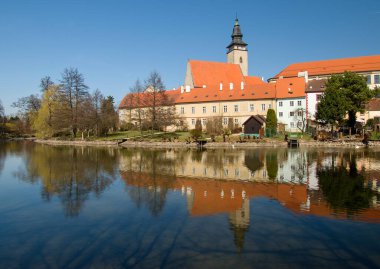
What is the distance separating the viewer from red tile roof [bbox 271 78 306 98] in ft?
159

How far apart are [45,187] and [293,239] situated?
11.7m

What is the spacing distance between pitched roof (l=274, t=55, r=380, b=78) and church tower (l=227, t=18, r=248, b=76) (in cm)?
943

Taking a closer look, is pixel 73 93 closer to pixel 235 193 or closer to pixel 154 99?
pixel 154 99

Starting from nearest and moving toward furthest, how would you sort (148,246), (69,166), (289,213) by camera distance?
(148,246) < (289,213) < (69,166)

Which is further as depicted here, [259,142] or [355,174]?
[259,142]

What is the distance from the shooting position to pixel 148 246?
7.86 meters

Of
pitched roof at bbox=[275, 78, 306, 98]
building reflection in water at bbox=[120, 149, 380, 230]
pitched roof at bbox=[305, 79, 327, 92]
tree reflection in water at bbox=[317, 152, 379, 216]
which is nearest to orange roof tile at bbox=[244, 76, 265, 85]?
pitched roof at bbox=[275, 78, 306, 98]

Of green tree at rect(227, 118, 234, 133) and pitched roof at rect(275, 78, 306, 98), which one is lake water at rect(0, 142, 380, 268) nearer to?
green tree at rect(227, 118, 234, 133)

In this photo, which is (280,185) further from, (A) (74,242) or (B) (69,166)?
(B) (69,166)

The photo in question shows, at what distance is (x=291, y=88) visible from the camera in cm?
4931

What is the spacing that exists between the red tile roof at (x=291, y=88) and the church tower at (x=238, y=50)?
20.8m

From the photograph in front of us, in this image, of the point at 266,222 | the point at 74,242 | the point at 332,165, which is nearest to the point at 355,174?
the point at 332,165

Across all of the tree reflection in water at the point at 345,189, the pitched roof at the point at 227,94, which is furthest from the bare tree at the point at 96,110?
the tree reflection in water at the point at 345,189

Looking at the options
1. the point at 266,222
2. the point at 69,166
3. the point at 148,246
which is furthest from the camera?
the point at 69,166
